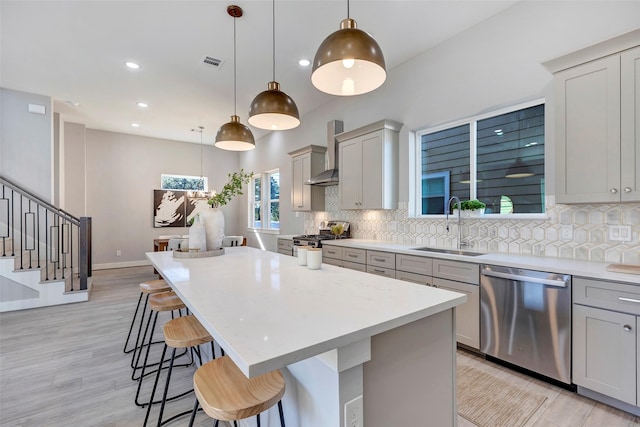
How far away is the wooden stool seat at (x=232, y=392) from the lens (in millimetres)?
1016

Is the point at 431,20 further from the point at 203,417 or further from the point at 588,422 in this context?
the point at 203,417

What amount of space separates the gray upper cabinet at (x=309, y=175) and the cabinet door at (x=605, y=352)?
381 cm

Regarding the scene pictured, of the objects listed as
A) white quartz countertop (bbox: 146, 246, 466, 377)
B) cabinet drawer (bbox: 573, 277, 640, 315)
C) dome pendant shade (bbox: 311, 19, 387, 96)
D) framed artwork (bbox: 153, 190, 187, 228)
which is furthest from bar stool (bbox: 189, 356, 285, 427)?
framed artwork (bbox: 153, 190, 187, 228)

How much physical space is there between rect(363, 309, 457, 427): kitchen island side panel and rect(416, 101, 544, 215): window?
216cm

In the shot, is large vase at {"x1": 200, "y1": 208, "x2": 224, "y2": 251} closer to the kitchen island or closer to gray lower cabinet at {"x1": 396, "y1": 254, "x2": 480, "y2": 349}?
the kitchen island

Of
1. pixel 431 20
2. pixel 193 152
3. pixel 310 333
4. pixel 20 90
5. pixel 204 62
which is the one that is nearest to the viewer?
pixel 310 333

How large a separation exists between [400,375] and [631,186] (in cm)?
214

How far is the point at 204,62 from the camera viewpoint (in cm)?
387

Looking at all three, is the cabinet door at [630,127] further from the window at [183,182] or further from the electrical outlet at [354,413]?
the window at [183,182]

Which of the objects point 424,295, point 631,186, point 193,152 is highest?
point 193,152

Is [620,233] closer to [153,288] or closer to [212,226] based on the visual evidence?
[212,226]

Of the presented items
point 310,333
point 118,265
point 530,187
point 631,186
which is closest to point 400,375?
point 310,333

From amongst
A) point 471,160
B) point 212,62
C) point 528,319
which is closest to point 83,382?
point 528,319

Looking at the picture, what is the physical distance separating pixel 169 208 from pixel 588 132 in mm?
8289
